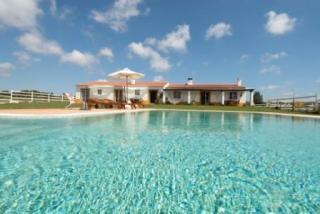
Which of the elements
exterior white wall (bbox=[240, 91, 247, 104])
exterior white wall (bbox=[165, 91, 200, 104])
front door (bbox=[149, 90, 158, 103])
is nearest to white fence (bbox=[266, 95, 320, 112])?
exterior white wall (bbox=[240, 91, 247, 104])

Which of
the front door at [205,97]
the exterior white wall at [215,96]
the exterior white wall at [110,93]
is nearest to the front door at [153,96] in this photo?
the exterior white wall at [110,93]

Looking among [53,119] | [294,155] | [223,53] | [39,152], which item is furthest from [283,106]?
[39,152]

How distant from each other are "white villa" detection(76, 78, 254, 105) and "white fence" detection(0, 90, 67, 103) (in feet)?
11.6

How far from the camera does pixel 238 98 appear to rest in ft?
88.7

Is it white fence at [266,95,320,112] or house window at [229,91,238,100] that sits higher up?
house window at [229,91,238,100]

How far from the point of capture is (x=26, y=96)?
2353 centimetres

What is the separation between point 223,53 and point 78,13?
20.7 metres

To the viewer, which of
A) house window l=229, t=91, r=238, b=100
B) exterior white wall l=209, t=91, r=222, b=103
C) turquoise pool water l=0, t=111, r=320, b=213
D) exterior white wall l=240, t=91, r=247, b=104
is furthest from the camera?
exterior white wall l=209, t=91, r=222, b=103

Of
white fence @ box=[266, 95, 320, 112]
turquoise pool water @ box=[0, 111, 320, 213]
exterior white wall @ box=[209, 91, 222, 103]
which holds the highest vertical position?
exterior white wall @ box=[209, 91, 222, 103]

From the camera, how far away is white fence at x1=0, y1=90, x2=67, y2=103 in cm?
2122

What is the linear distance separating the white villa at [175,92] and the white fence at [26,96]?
353cm

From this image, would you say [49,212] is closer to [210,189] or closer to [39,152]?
[210,189]

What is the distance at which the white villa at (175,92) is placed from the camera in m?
26.9

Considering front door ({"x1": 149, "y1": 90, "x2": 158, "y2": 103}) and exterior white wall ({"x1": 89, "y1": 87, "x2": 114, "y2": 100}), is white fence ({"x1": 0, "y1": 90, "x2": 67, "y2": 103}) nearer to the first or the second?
exterior white wall ({"x1": 89, "y1": 87, "x2": 114, "y2": 100})
